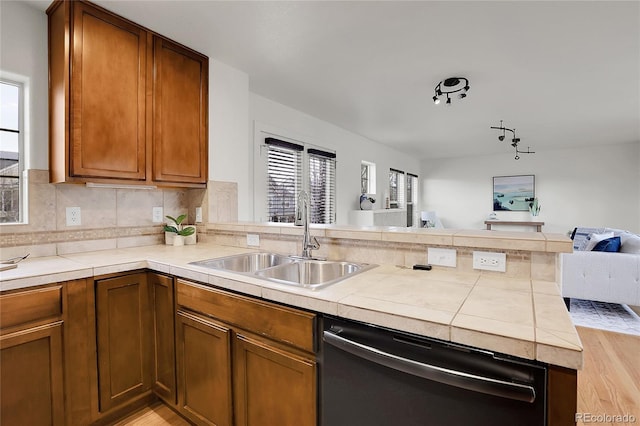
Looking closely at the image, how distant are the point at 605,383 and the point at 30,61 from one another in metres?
4.30

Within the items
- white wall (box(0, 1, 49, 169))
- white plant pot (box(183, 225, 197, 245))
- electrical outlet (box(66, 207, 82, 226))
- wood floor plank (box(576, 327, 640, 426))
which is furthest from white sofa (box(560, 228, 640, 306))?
white wall (box(0, 1, 49, 169))

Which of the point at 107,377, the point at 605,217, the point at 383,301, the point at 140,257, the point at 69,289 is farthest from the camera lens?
the point at 605,217

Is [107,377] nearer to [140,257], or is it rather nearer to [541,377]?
[140,257]

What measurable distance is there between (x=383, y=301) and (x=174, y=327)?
4.06 ft

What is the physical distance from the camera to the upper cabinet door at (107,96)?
1.81m

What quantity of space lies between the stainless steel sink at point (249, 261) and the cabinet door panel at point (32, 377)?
82 cm

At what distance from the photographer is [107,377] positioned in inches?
65.7

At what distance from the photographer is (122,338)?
5.64 feet

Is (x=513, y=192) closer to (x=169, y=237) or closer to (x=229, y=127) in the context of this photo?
(x=229, y=127)

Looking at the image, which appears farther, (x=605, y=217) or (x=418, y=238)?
(x=605, y=217)

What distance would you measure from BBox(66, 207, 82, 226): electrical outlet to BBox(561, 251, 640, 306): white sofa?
426 cm

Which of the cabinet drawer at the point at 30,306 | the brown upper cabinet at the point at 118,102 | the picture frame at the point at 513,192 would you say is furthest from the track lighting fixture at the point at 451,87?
the picture frame at the point at 513,192

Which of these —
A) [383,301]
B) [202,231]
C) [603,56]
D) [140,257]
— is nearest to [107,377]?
[140,257]

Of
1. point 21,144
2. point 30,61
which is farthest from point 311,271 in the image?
point 30,61
